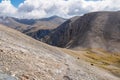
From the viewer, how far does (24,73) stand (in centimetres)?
3139

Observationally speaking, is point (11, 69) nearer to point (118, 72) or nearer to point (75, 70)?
point (75, 70)

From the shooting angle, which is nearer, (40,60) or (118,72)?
(40,60)

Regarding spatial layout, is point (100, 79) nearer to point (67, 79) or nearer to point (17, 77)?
point (67, 79)

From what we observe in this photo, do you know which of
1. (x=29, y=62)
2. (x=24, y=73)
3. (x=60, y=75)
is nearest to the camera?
(x=24, y=73)

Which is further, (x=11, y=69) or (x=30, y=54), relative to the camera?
(x=30, y=54)

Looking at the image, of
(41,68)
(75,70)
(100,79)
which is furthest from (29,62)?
(100,79)

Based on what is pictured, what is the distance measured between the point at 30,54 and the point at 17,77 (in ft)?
32.1

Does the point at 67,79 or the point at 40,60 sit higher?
the point at 40,60

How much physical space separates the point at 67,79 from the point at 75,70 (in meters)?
6.30

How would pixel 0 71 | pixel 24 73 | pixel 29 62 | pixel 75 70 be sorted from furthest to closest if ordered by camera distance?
pixel 75 70 < pixel 29 62 < pixel 24 73 < pixel 0 71

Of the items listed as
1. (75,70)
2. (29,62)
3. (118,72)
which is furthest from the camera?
(118,72)

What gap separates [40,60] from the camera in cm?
3922

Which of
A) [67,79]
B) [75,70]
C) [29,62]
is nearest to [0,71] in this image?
[29,62]

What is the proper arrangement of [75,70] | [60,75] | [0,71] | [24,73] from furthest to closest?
1. [75,70]
2. [60,75]
3. [24,73]
4. [0,71]
